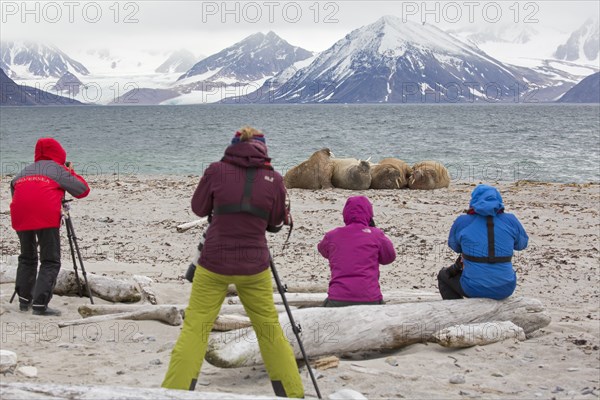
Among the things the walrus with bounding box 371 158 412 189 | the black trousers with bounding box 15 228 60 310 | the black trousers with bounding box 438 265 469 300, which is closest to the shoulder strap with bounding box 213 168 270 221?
the black trousers with bounding box 438 265 469 300

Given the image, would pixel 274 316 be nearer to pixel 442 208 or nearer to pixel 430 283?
pixel 430 283

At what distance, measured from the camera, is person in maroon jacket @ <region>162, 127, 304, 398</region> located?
5.50 metres

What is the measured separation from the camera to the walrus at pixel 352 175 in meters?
22.2

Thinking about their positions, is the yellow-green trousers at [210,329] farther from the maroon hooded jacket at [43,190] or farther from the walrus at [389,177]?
the walrus at [389,177]

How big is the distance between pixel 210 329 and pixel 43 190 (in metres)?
3.39

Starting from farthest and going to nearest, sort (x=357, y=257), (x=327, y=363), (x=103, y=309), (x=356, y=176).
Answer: (x=356, y=176) < (x=103, y=309) < (x=357, y=257) < (x=327, y=363)

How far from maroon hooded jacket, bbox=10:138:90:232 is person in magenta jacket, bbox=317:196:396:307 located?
2.76 meters

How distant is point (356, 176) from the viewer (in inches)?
875

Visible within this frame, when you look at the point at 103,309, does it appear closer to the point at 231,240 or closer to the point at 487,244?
the point at 231,240

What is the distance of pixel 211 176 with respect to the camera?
18.2 ft

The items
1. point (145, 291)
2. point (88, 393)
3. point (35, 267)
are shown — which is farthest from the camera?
point (145, 291)

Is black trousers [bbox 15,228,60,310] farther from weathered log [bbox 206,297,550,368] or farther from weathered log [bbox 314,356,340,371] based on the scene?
weathered log [bbox 314,356,340,371]

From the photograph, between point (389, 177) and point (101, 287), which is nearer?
point (101, 287)

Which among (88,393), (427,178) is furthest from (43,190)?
(427,178)
